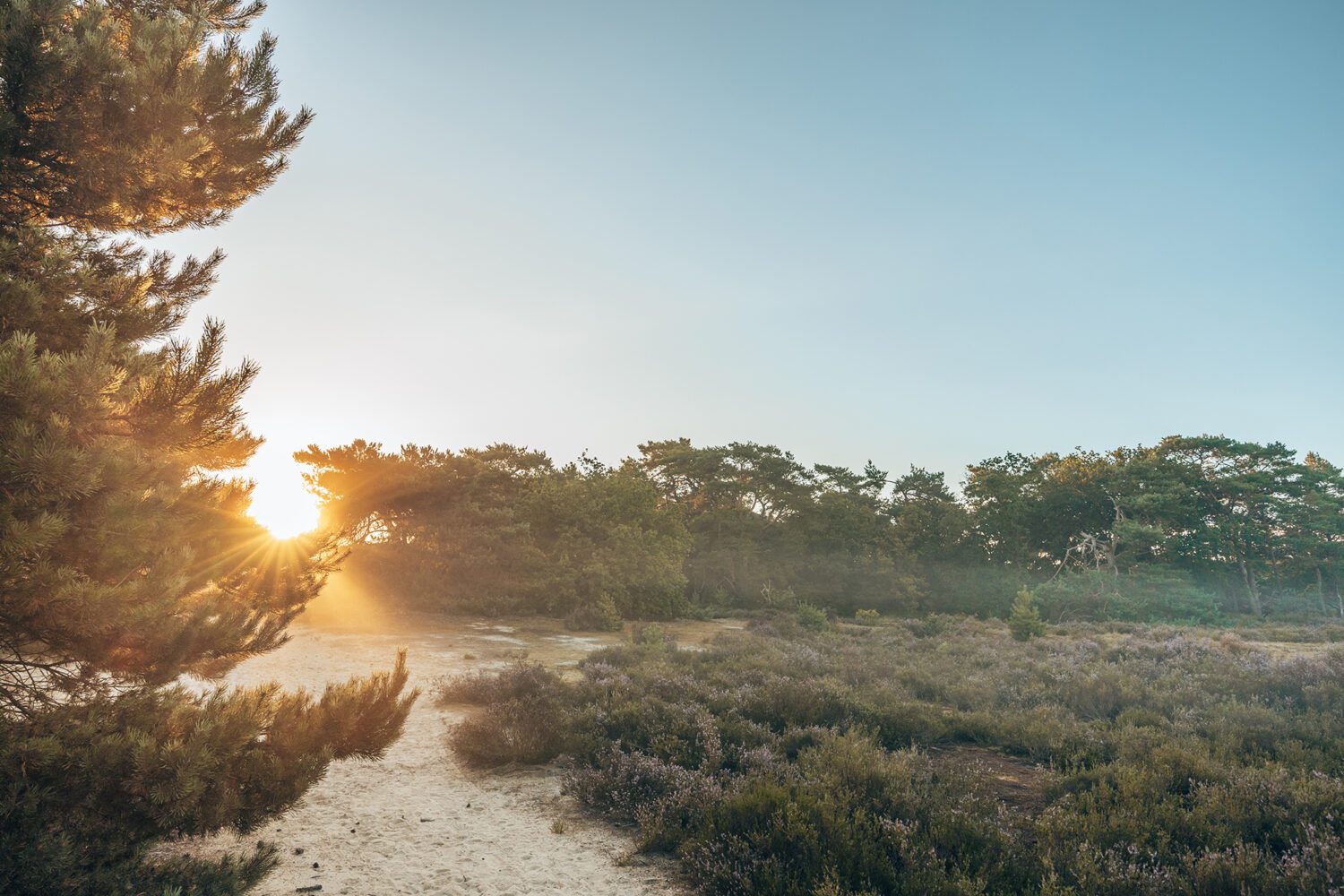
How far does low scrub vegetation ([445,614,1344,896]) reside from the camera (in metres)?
4.57

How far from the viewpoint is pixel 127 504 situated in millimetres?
3984

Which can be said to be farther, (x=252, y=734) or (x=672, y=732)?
(x=672, y=732)

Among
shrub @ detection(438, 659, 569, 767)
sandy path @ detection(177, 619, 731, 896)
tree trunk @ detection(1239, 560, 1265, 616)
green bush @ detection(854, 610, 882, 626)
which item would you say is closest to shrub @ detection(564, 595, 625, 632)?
green bush @ detection(854, 610, 882, 626)

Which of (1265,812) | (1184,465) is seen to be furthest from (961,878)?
(1184,465)

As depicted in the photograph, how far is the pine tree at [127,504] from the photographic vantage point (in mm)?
3670

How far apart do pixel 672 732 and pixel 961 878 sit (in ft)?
14.0

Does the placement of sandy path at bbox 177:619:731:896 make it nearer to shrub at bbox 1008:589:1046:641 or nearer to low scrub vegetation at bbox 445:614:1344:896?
low scrub vegetation at bbox 445:614:1344:896

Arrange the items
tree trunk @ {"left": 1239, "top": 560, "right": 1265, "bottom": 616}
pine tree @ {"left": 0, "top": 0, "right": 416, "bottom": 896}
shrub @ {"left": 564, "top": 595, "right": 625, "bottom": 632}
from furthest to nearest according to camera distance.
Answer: tree trunk @ {"left": 1239, "top": 560, "right": 1265, "bottom": 616}
shrub @ {"left": 564, "top": 595, "right": 625, "bottom": 632}
pine tree @ {"left": 0, "top": 0, "right": 416, "bottom": 896}

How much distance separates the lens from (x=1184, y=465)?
41406 mm

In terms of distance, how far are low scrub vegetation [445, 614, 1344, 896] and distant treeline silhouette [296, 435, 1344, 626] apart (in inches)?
537

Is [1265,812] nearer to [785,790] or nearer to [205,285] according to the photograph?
[785,790]

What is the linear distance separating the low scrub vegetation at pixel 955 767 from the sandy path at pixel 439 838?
1.31ft

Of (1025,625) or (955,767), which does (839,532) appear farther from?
(955,767)

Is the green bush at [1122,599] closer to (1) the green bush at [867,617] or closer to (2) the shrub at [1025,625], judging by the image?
(1) the green bush at [867,617]
